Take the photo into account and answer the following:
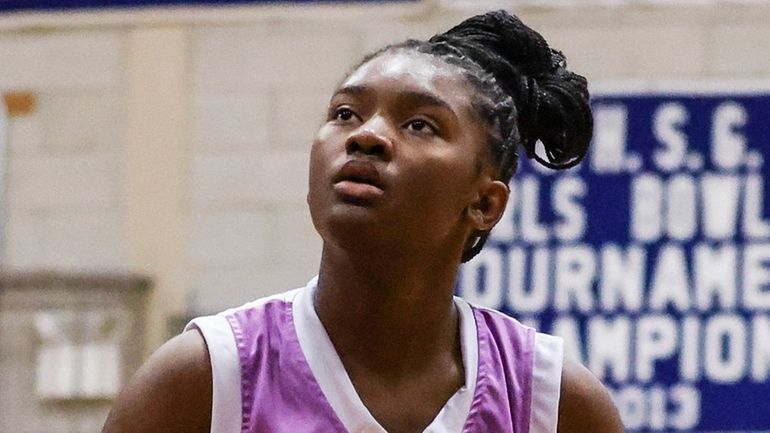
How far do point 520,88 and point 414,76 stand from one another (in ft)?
0.64

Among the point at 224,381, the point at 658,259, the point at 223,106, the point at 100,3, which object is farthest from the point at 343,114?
the point at 100,3

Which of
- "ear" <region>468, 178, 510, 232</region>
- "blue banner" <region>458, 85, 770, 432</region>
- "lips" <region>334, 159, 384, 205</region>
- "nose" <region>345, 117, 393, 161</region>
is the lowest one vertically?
"blue banner" <region>458, 85, 770, 432</region>

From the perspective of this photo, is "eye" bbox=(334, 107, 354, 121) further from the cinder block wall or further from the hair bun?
→ the cinder block wall

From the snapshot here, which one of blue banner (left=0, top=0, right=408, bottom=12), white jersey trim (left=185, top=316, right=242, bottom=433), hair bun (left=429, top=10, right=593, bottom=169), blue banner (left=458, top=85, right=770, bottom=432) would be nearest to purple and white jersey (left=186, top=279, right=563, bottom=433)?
white jersey trim (left=185, top=316, right=242, bottom=433)

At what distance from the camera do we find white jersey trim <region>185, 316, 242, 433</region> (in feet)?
5.16

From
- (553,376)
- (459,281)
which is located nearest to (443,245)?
(553,376)

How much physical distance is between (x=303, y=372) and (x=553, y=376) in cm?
29

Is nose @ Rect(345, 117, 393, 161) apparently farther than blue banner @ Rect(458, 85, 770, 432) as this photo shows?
No

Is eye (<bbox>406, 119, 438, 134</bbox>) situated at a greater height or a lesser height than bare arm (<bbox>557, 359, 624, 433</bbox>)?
greater

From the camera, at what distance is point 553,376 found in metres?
1.71

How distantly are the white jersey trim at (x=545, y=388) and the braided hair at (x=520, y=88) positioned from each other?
15 cm

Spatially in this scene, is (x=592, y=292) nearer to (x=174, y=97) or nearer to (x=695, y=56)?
(x=695, y=56)

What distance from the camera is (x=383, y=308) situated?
166 cm

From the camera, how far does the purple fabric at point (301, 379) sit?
159cm
